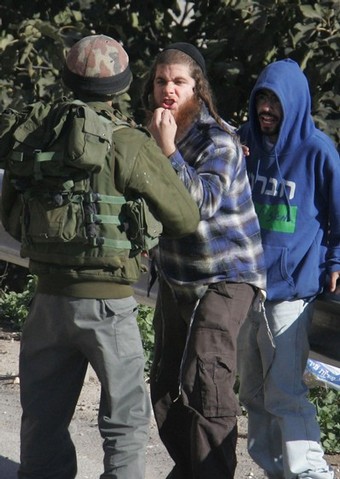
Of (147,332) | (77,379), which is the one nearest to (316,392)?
(147,332)

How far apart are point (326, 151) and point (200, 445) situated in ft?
4.04

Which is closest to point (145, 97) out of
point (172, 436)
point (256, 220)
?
point (256, 220)

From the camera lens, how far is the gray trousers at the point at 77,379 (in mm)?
4316

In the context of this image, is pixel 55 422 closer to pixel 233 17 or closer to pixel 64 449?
pixel 64 449

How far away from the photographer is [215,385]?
15.1 feet

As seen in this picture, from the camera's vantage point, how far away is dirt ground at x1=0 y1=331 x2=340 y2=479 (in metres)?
5.40

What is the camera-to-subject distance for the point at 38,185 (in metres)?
4.25

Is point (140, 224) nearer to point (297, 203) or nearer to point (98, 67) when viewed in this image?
point (98, 67)

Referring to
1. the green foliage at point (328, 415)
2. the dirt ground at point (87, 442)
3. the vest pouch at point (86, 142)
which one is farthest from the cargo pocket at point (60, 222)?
the green foliage at point (328, 415)

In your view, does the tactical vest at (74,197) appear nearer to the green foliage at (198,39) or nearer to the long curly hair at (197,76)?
the long curly hair at (197,76)

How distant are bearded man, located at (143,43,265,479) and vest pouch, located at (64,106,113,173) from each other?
0.45m

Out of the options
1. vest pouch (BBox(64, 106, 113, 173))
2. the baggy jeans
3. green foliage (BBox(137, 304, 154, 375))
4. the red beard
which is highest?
vest pouch (BBox(64, 106, 113, 173))

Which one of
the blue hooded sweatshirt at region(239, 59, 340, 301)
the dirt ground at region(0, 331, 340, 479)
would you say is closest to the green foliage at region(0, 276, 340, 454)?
the dirt ground at region(0, 331, 340, 479)

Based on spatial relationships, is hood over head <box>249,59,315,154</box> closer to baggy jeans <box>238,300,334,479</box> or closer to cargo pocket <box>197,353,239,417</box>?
baggy jeans <box>238,300,334,479</box>
